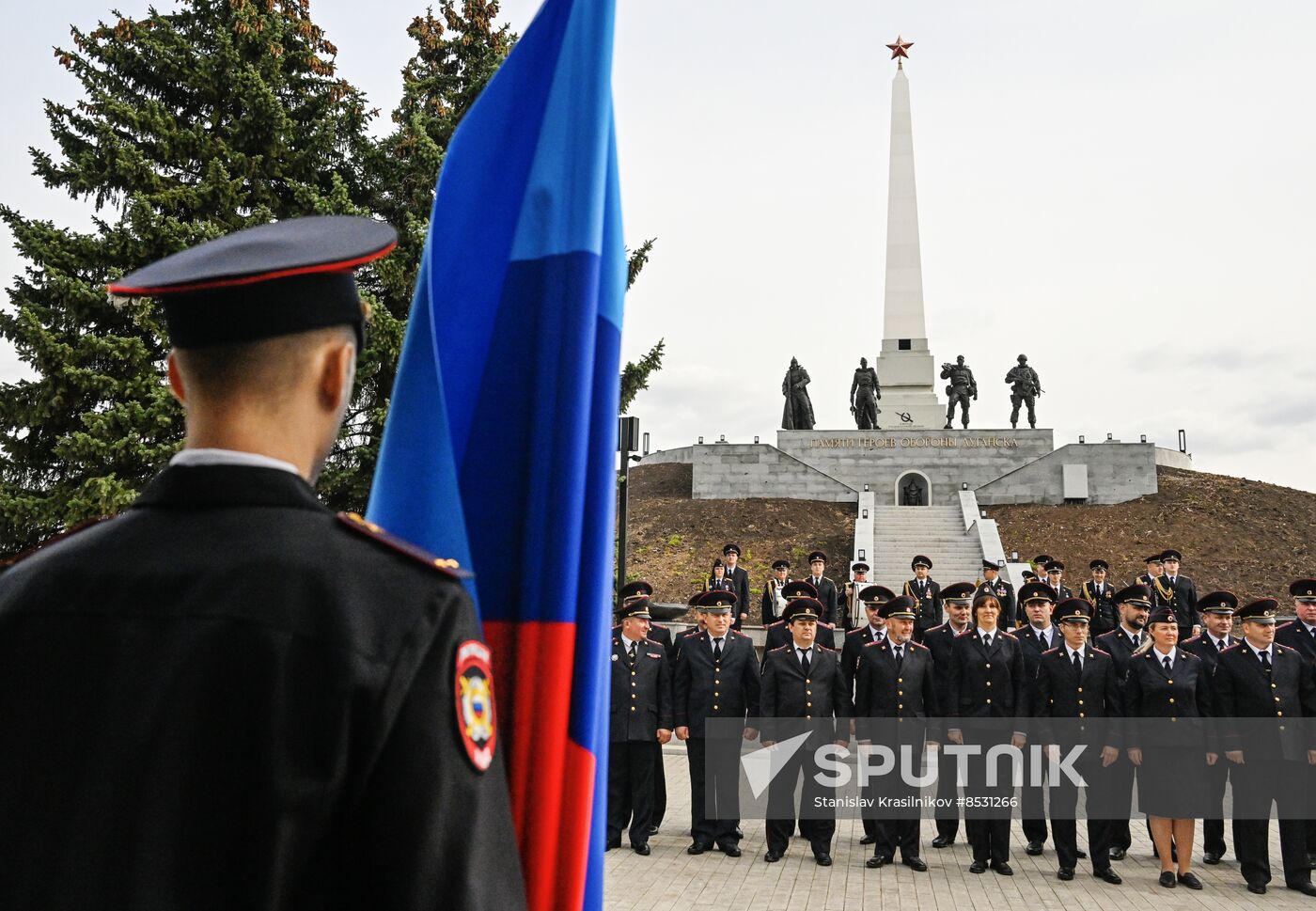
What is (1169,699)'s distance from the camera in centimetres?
868

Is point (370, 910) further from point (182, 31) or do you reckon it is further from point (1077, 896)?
point (182, 31)

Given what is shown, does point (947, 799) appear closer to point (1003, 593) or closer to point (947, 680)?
point (947, 680)

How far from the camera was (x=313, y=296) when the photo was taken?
141cm

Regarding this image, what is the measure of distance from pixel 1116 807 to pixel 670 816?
4247 millimetres

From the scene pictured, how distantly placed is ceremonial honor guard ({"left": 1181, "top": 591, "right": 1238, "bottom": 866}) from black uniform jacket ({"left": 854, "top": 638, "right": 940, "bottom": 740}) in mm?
2225

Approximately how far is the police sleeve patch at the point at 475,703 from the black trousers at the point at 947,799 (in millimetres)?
8963

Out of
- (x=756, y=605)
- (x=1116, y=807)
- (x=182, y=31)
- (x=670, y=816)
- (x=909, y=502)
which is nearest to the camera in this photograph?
(x=1116, y=807)

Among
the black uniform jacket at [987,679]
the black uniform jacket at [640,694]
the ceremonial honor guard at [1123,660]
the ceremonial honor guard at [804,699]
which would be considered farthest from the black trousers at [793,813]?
the ceremonial honor guard at [1123,660]

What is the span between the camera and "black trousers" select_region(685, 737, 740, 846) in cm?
915

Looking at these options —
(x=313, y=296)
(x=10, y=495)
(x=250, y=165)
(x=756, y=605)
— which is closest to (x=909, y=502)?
(x=756, y=605)

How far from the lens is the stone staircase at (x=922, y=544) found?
92.4 ft

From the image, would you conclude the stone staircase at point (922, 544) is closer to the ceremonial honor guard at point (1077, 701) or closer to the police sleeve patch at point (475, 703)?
the ceremonial honor guard at point (1077, 701)

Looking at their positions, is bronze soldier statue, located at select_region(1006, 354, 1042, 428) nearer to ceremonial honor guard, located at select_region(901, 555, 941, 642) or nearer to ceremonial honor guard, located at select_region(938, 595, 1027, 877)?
ceremonial honor guard, located at select_region(901, 555, 941, 642)

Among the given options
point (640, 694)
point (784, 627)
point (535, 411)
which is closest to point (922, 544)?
point (784, 627)
